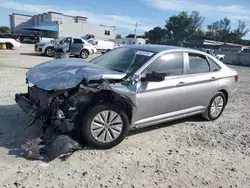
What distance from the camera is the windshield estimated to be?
4516mm

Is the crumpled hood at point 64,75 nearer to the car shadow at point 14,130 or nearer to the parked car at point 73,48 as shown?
the car shadow at point 14,130

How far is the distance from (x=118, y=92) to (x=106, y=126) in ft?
1.90

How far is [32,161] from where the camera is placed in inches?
142

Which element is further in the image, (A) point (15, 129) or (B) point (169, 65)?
(B) point (169, 65)

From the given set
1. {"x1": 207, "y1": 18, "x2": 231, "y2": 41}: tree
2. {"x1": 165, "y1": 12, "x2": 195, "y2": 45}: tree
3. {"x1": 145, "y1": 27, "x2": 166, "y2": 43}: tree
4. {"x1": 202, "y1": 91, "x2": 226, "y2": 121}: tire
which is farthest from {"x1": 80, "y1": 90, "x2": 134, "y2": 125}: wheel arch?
{"x1": 207, "y1": 18, "x2": 231, "y2": 41}: tree

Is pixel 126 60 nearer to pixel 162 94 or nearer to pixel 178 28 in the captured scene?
pixel 162 94

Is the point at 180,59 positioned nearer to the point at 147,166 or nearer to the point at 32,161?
the point at 147,166

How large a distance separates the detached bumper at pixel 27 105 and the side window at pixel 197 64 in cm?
302

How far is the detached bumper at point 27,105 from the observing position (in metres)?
4.14

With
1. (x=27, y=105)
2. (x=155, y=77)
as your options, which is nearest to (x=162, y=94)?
(x=155, y=77)

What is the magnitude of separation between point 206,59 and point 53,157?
3.84 metres

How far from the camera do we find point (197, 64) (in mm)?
5352

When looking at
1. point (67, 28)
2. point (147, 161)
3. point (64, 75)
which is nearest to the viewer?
point (147, 161)

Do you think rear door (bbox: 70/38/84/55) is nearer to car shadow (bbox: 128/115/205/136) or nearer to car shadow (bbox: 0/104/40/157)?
car shadow (bbox: 0/104/40/157)
